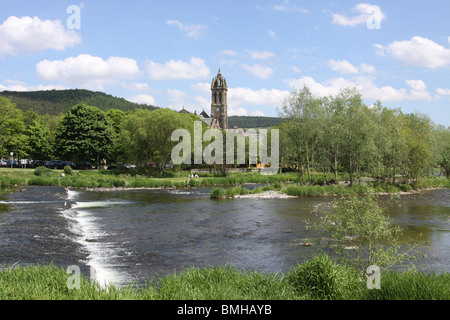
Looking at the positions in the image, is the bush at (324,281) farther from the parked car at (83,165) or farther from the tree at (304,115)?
the parked car at (83,165)

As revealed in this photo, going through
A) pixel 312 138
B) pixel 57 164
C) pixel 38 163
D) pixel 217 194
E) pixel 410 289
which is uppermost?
pixel 312 138

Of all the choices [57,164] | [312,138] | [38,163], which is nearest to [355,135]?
[312,138]

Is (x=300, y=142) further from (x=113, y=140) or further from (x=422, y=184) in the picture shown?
(x=113, y=140)

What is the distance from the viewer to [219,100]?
18138 cm

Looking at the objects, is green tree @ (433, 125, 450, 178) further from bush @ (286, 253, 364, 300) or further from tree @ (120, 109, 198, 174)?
bush @ (286, 253, 364, 300)

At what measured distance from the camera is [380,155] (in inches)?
2051

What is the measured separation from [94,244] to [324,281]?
1345cm

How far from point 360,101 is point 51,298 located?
50289mm

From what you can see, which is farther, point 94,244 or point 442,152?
point 442,152

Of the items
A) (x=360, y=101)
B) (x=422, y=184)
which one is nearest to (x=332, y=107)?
(x=360, y=101)

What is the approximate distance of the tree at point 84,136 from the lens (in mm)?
74750

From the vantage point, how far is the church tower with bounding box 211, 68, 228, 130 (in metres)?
180

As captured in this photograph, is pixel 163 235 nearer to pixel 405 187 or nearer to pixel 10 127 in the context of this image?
pixel 405 187

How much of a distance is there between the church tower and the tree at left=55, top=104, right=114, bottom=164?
10354 cm
